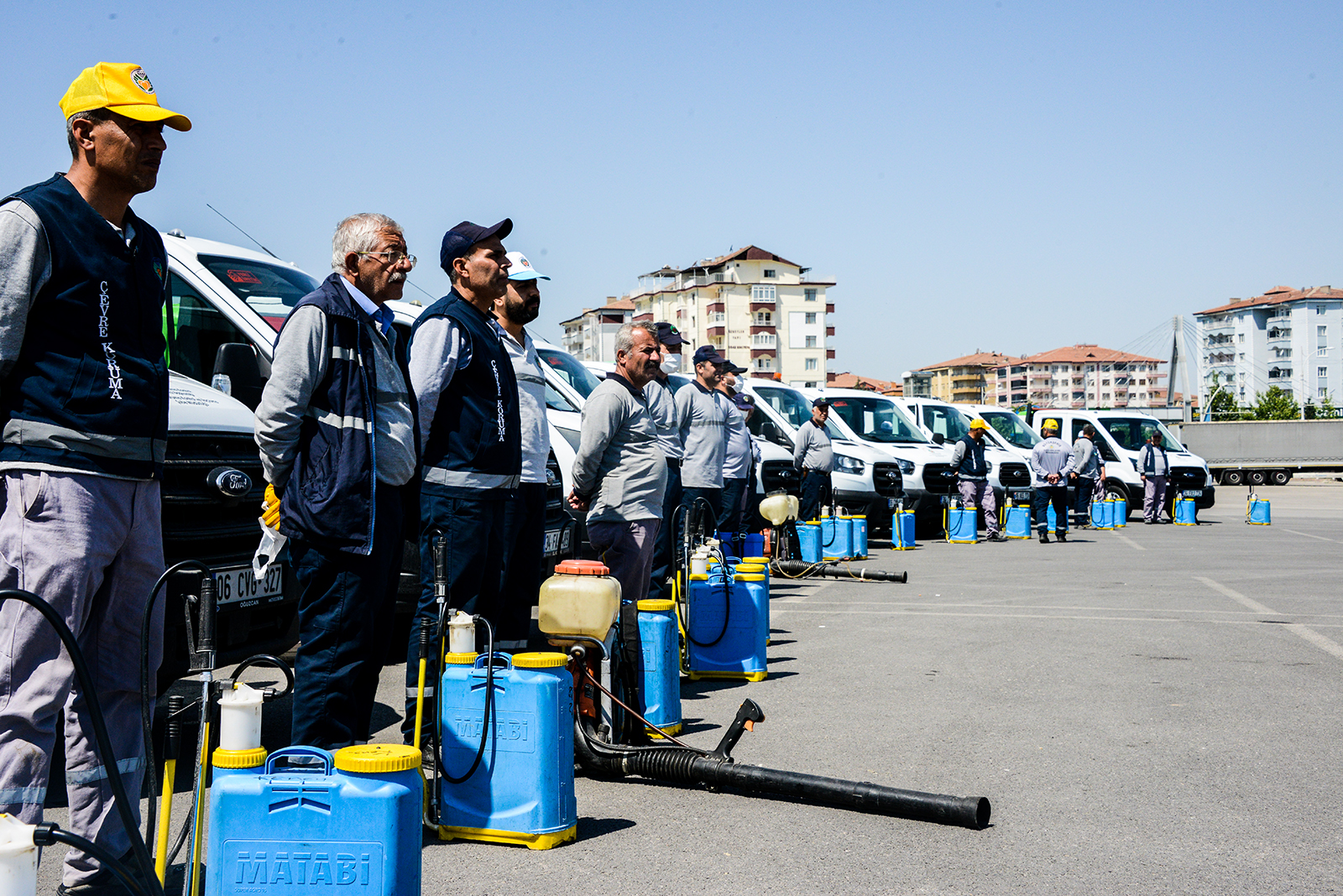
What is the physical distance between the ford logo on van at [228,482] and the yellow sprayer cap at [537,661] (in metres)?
1.59

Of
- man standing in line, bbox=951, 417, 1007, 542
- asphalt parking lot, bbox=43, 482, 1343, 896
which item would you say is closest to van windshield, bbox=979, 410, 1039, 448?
man standing in line, bbox=951, 417, 1007, 542

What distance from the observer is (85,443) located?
323 centimetres

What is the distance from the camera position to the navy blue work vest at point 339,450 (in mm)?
3793

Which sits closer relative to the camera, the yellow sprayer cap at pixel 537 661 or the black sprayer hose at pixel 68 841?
the black sprayer hose at pixel 68 841

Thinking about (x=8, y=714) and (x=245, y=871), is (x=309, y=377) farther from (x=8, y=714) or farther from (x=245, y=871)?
(x=245, y=871)

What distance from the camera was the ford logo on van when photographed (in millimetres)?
4882

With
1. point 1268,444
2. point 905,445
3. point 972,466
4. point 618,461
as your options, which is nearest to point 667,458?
point 618,461

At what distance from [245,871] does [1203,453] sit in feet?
173

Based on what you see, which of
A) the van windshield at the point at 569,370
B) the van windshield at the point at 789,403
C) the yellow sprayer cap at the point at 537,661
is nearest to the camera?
the yellow sprayer cap at the point at 537,661

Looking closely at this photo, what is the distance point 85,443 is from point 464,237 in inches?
87.8

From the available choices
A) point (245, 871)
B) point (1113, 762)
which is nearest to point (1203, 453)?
point (1113, 762)

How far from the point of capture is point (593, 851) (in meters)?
4.04

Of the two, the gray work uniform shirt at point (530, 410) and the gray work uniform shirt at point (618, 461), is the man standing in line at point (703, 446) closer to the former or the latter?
the gray work uniform shirt at point (618, 461)

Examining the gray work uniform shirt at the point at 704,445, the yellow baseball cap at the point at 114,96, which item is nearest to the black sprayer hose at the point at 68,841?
the yellow baseball cap at the point at 114,96
